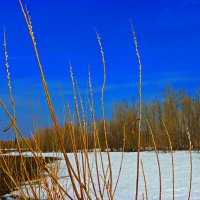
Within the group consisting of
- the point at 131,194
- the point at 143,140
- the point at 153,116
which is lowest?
the point at 131,194

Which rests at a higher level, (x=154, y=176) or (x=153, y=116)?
(x=153, y=116)

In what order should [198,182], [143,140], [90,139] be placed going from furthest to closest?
[90,139]
[143,140]
[198,182]

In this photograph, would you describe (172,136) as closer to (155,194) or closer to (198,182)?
(198,182)

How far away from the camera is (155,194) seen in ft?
12.7

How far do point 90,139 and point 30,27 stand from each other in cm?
1117

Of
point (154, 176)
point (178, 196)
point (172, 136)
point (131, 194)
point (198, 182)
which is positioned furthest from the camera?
point (172, 136)

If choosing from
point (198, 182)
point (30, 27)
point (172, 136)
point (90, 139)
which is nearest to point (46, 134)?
point (90, 139)

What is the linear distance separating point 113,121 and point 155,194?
→ 28.7ft

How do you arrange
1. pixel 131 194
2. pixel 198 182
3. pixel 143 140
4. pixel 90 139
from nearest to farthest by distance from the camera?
1. pixel 131 194
2. pixel 198 182
3. pixel 143 140
4. pixel 90 139

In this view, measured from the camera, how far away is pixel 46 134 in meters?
13.9

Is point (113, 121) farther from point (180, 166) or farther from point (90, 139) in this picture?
point (180, 166)

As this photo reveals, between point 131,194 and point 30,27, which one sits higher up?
point 30,27

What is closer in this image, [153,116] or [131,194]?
[131,194]

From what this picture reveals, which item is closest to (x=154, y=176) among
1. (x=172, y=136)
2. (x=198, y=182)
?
(x=198, y=182)
